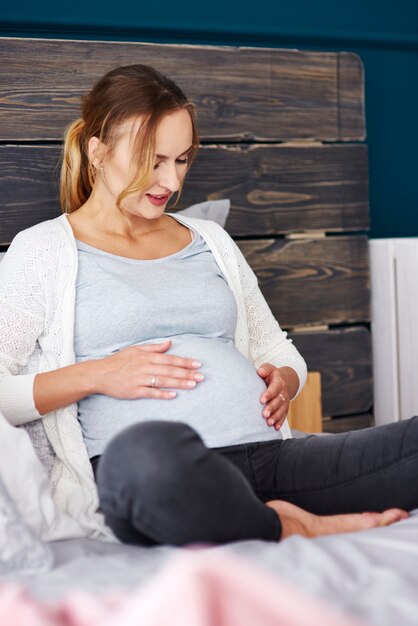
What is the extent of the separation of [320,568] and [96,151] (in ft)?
3.04

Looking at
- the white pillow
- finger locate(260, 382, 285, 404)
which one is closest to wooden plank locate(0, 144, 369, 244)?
finger locate(260, 382, 285, 404)

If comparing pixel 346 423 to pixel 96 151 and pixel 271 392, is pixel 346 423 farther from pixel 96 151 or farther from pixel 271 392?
pixel 96 151

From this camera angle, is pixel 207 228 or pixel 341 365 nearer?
pixel 207 228

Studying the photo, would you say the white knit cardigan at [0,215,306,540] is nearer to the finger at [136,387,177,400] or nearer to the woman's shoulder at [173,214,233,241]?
the finger at [136,387,177,400]

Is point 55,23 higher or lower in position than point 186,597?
higher

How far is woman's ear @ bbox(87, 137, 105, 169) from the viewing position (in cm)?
158

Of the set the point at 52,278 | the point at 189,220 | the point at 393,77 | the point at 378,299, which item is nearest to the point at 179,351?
the point at 52,278

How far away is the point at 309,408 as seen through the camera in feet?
7.29

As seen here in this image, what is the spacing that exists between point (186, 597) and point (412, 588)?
367 millimetres

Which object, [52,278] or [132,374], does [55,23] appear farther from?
[132,374]

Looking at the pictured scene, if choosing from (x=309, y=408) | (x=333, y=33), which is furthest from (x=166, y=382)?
(x=333, y=33)

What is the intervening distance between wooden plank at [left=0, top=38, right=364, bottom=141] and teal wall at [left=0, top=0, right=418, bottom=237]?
0.59 feet

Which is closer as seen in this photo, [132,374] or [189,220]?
[132,374]

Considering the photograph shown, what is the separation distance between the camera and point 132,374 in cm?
133
